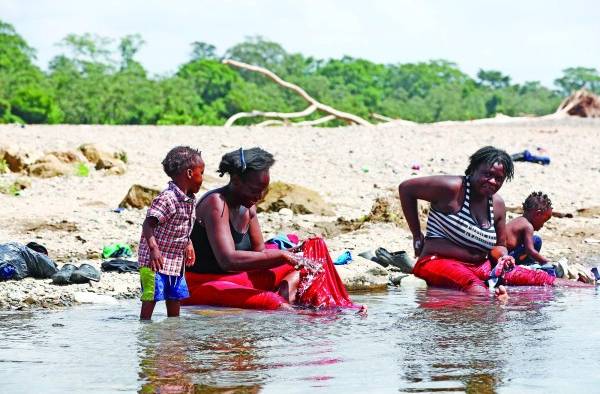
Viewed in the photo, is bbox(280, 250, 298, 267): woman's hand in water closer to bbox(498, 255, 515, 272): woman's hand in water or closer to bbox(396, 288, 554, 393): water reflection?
bbox(396, 288, 554, 393): water reflection

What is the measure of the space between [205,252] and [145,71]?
4303 cm

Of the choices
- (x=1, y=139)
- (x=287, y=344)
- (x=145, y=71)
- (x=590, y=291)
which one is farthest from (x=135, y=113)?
(x=287, y=344)

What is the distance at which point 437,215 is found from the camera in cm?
755

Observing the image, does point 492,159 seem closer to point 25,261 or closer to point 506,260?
point 506,260

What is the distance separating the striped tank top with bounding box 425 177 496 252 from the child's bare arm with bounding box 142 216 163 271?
2.44 meters

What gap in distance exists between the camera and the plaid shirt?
5.87 metres

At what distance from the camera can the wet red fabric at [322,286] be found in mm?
6633

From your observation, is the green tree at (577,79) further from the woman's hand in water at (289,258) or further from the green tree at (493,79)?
the woman's hand in water at (289,258)

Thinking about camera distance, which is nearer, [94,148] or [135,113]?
[94,148]

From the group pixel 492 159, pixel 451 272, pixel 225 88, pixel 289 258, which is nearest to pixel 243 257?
pixel 289 258

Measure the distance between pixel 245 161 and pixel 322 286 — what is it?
97cm

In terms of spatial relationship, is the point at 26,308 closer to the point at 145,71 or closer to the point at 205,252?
the point at 205,252

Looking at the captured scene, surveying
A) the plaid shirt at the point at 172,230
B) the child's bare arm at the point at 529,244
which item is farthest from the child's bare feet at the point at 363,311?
the child's bare arm at the point at 529,244

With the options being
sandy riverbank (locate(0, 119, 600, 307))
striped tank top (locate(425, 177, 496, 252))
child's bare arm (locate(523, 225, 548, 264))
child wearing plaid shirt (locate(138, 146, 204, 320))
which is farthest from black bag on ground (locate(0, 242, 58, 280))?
child's bare arm (locate(523, 225, 548, 264))
